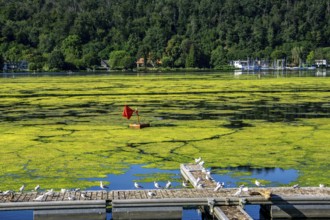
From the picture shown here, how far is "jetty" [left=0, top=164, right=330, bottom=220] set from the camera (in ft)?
51.7

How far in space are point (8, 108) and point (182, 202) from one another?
100ft

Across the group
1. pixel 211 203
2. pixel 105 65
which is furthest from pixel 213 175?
pixel 105 65

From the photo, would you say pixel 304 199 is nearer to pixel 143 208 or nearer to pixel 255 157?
pixel 143 208

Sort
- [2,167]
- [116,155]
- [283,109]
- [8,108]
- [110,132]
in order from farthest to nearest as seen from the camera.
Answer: [8,108] → [283,109] → [110,132] → [116,155] → [2,167]

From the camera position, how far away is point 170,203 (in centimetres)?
1600

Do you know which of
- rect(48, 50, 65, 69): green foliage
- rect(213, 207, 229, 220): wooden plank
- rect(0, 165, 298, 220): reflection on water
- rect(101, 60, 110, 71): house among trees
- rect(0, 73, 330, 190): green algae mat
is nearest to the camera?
rect(213, 207, 229, 220): wooden plank

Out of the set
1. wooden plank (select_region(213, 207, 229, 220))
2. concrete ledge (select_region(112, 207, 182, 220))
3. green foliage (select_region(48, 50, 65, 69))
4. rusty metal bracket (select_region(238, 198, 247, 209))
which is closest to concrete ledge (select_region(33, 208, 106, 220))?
concrete ledge (select_region(112, 207, 182, 220))

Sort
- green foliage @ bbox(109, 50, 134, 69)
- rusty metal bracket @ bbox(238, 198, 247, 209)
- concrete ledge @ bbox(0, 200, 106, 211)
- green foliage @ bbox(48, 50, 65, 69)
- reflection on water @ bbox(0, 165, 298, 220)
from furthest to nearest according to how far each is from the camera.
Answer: green foliage @ bbox(109, 50, 134, 69)
green foliage @ bbox(48, 50, 65, 69)
reflection on water @ bbox(0, 165, 298, 220)
rusty metal bracket @ bbox(238, 198, 247, 209)
concrete ledge @ bbox(0, 200, 106, 211)

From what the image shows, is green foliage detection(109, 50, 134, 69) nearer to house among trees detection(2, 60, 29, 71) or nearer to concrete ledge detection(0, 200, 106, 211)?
house among trees detection(2, 60, 29, 71)

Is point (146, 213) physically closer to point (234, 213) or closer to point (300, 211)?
point (234, 213)

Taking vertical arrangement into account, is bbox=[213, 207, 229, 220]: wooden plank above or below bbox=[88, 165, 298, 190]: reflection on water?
above

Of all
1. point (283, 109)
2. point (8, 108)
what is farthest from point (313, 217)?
point (8, 108)

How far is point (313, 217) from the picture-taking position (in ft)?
53.7

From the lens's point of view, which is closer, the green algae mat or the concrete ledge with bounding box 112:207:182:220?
the concrete ledge with bounding box 112:207:182:220
